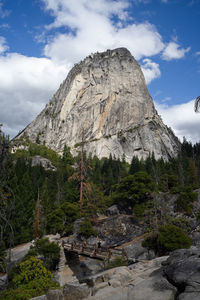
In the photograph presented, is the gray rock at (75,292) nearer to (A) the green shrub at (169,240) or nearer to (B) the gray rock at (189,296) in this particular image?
(B) the gray rock at (189,296)

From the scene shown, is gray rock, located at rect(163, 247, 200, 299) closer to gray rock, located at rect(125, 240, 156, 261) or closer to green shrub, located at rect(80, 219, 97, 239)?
gray rock, located at rect(125, 240, 156, 261)

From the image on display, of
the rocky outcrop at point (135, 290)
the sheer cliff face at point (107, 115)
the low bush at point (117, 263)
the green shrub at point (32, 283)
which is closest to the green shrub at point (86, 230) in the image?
the low bush at point (117, 263)

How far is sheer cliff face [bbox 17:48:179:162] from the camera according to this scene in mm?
107250

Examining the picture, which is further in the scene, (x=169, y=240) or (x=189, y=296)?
(x=169, y=240)

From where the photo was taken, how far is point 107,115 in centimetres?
11075

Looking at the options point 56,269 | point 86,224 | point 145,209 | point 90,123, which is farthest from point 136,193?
point 90,123

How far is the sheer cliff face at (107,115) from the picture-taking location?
10725cm

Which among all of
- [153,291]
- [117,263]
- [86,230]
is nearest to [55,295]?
[153,291]

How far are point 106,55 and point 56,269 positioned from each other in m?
121

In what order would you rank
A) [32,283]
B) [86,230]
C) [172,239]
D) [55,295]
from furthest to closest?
1. [86,230]
2. [172,239]
3. [32,283]
4. [55,295]

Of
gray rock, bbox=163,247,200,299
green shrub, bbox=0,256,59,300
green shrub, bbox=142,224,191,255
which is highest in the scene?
gray rock, bbox=163,247,200,299

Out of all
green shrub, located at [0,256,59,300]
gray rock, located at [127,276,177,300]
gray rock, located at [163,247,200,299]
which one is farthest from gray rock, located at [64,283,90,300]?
gray rock, located at [163,247,200,299]

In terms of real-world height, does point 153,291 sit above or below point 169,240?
above

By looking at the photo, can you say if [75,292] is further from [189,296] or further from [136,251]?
[136,251]
